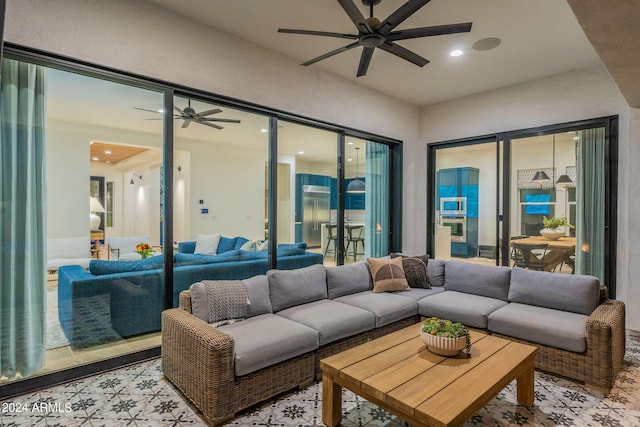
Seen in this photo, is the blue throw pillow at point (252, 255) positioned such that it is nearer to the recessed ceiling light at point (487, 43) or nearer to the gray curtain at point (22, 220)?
the gray curtain at point (22, 220)

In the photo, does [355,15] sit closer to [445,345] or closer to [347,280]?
[445,345]

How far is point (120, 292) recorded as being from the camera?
3.33m

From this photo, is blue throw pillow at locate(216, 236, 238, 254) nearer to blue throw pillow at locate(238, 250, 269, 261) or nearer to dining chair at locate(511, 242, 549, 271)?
blue throw pillow at locate(238, 250, 269, 261)

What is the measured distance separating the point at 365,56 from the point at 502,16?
1372mm

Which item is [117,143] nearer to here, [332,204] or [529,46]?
[332,204]

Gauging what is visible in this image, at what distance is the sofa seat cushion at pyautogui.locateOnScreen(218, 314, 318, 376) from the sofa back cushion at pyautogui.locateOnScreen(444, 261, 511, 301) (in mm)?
2156

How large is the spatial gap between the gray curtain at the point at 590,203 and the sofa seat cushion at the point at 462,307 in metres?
1.71

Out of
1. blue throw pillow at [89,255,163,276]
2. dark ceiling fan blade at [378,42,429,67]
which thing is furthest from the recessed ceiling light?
blue throw pillow at [89,255,163,276]

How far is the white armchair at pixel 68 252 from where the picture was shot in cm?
294

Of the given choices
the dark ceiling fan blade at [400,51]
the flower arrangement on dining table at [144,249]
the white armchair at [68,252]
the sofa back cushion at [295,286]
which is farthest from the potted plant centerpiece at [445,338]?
the white armchair at [68,252]

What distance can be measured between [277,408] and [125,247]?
2295 millimetres

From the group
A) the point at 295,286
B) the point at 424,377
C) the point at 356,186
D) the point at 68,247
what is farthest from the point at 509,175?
the point at 68,247

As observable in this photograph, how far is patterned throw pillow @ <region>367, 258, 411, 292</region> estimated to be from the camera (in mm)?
4129

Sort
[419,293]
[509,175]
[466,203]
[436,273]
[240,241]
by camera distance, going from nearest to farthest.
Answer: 1. [419,293]
2. [240,241]
3. [436,273]
4. [509,175]
5. [466,203]
